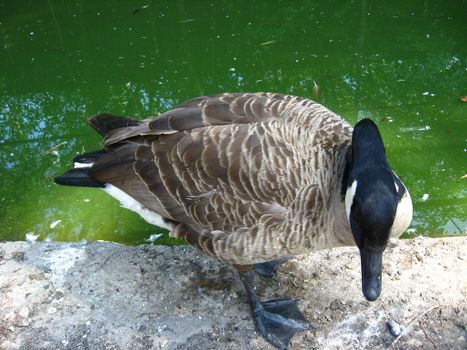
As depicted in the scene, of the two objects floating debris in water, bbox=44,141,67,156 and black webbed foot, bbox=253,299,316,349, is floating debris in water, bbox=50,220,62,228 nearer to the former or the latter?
floating debris in water, bbox=44,141,67,156

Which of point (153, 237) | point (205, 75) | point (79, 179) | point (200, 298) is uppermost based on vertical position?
point (79, 179)

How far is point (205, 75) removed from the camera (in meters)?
6.14

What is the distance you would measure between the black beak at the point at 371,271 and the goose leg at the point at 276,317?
2.39 feet

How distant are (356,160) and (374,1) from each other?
18.7ft

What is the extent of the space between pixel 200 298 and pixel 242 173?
102cm

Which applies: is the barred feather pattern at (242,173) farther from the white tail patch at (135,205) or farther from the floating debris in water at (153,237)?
the floating debris in water at (153,237)

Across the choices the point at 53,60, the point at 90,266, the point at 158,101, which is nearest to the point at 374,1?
the point at 158,101

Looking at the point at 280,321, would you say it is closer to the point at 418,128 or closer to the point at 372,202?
the point at 372,202

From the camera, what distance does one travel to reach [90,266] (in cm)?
359

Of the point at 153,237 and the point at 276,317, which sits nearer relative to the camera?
the point at 276,317

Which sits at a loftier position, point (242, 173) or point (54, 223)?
point (242, 173)

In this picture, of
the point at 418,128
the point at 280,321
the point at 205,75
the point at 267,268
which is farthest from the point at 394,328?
the point at 205,75

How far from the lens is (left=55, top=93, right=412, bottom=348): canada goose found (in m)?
2.70

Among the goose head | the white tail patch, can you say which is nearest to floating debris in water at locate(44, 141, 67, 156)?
the white tail patch
